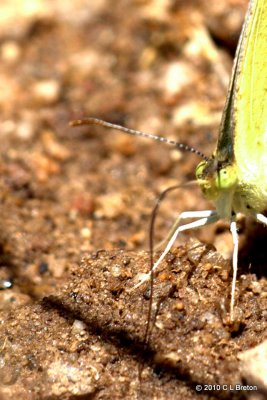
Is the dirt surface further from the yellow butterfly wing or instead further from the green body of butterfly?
the yellow butterfly wing

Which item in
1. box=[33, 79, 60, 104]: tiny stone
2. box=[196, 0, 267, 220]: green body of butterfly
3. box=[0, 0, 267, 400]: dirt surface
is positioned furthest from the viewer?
box=[33, 79, 60, 104]: tiny stone

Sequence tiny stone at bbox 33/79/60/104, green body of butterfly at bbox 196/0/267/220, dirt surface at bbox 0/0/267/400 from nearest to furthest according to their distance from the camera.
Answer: dirt surface at bbox 0/0/267/400 → green body of butterfly at bbox 196/0/267/220 → tiny stone at bbox 33/79/60/104

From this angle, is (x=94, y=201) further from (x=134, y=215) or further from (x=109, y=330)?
(x=109, y=330)

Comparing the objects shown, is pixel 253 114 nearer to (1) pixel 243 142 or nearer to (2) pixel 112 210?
(1) pixel 243 142

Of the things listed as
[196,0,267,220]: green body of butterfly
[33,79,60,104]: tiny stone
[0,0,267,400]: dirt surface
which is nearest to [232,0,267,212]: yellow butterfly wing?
[196,0,267,220]: green body of butterfly

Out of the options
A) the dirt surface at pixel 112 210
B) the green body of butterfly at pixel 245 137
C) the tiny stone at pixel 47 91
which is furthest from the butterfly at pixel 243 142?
the tiny stone at pixel 47 91

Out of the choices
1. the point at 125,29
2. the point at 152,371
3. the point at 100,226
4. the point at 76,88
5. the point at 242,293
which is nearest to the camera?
the point at 152,371

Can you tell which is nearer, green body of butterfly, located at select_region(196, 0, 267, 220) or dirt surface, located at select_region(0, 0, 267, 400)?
dirt surface, located at select_region(0, 0, 267, 400)

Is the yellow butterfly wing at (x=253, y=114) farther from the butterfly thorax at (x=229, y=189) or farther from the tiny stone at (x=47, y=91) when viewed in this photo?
the tiny stone at (x=47, y=91)

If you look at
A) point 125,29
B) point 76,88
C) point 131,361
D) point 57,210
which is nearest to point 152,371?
point 131,361
